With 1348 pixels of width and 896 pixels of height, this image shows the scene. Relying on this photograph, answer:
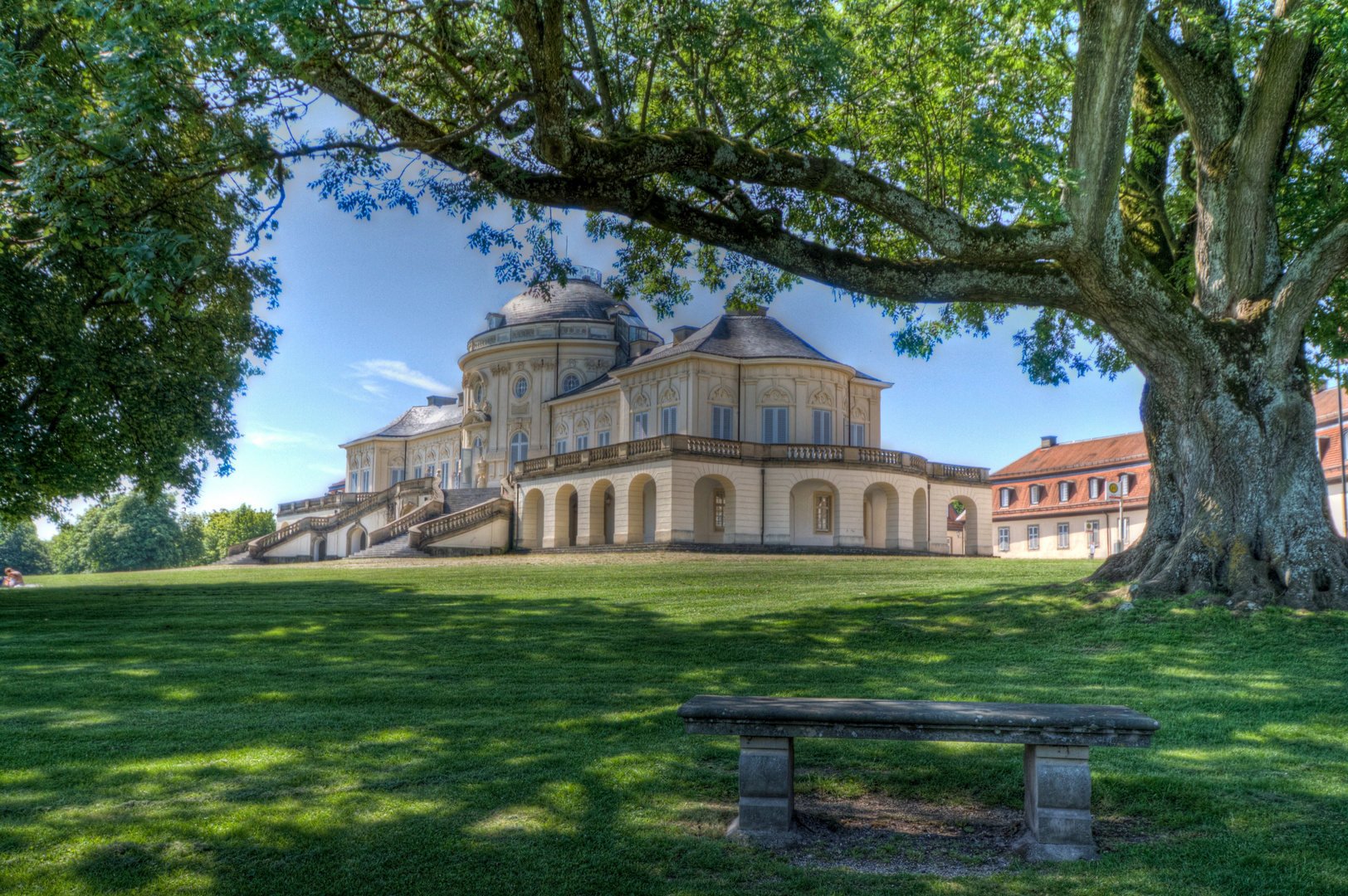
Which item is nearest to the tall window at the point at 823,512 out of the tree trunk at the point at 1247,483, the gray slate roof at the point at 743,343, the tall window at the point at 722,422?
the tall window at the point at 722,422

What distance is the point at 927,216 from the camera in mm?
11211

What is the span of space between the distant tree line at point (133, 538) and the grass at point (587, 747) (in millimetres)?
74952

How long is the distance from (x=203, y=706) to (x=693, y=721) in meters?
5.49

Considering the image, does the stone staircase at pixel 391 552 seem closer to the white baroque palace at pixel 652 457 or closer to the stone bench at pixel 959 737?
the white baroque palace at pixel 652 457

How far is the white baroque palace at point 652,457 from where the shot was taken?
132 ft

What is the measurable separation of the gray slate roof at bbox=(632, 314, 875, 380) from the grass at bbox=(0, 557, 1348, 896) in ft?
98.1

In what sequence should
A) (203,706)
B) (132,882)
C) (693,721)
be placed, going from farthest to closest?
1. (203,706)
2. (693,721)
3. (132,882)

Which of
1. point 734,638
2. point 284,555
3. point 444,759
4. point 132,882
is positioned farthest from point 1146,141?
point 284,555

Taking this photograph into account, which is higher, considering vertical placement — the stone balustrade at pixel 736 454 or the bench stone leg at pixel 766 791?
the stone balustrade at pixel 736 454

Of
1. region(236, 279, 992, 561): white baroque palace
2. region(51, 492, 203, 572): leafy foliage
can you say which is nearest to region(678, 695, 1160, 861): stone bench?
region(236, 279, 992, 561): white baroque palace

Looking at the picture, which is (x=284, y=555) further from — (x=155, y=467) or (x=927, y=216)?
(x=927, y=216)

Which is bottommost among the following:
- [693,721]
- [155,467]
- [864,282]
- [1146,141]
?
[693,721]

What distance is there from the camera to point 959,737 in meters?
4.63

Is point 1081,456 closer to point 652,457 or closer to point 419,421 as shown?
point 652,457
